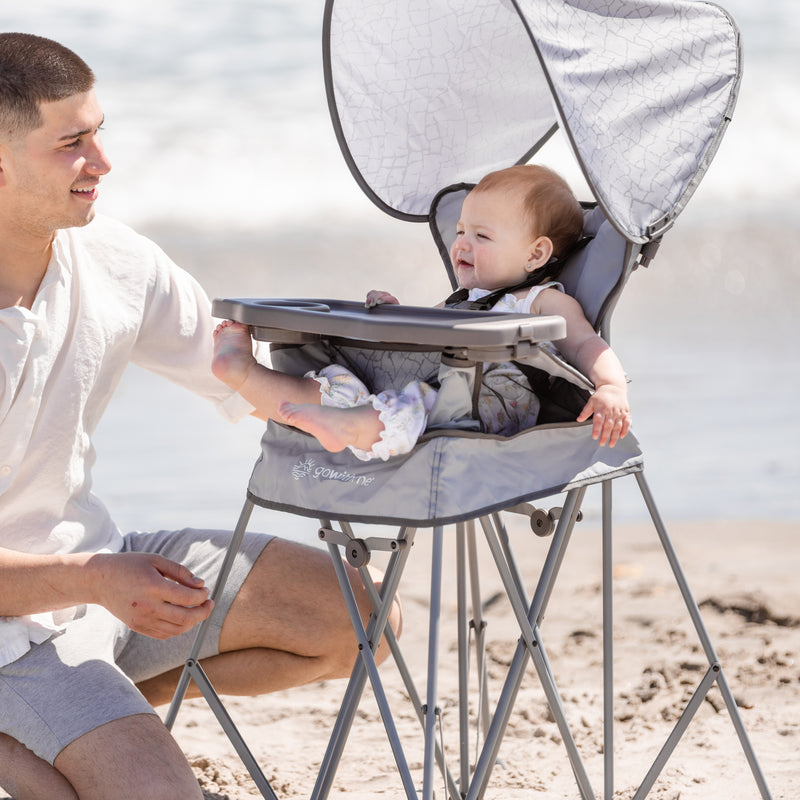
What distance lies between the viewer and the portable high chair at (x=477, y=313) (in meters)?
1.93

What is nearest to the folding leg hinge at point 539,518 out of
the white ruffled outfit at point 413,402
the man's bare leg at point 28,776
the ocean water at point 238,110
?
the white ruffled outfit at point 413,402

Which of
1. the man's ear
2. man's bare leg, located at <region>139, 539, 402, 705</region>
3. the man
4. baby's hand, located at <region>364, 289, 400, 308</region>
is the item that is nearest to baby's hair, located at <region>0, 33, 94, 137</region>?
the man

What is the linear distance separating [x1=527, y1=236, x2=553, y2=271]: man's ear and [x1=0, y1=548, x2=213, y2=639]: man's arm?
908 millimetres

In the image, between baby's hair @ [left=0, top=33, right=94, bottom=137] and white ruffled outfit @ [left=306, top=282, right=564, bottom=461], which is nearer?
white ruffled outfit @ [left=306, top=282, right=564, bottom=461]

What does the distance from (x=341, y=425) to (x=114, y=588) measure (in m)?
0.55

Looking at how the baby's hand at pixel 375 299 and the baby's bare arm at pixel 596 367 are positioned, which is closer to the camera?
the baby's bare arm at pixel 596 367

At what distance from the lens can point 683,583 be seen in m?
2.22

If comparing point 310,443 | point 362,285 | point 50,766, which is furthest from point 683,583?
point 362,285

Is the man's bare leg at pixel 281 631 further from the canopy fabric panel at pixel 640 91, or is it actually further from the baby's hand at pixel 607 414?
the canopy fabric panel at pixel 640 91

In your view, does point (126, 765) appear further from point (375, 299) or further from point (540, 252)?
point (540, 252)

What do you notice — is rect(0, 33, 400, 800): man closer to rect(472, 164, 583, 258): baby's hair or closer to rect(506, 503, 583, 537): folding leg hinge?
rect(506, 503, 583, 537): folding leg hinge

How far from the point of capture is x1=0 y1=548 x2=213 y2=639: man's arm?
2.13m

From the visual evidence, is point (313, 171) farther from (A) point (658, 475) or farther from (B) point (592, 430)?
(B) point (592, 430)

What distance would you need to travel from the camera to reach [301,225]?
10.7m
